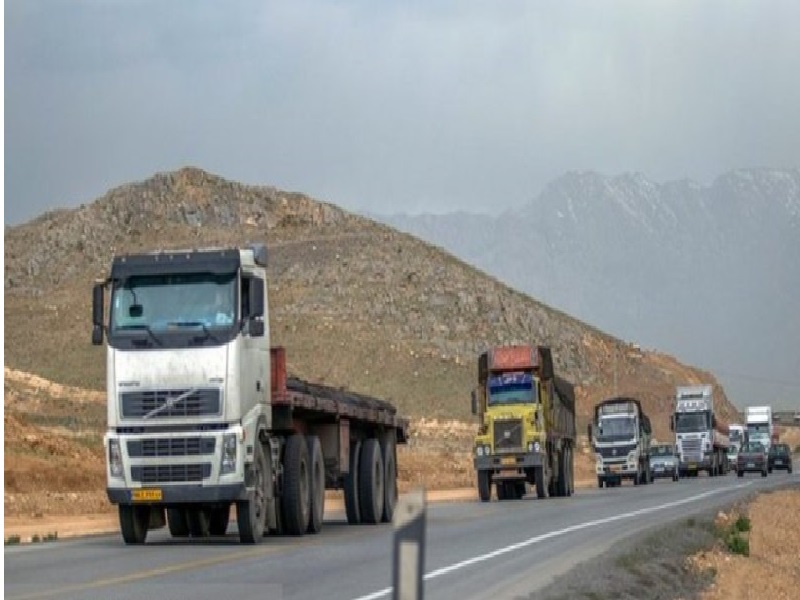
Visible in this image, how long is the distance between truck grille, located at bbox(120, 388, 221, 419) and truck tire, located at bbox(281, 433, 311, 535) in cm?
275

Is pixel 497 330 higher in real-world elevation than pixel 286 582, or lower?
higher

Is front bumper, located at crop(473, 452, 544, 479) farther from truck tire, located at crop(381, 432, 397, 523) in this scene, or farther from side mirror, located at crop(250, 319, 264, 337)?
side mirror, located at crop(250, 319, 264, 337)

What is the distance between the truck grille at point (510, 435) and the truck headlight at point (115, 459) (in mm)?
24888

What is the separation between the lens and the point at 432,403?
122188 millimetres

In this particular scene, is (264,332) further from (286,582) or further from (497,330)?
(497,330)

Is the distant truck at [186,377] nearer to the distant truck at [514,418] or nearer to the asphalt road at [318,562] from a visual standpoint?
the asphalt road at [318,562]

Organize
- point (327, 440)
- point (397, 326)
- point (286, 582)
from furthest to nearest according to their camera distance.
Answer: point (397, 326)
point (327, 440)
point (286, 582)

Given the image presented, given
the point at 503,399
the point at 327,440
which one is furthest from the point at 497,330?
the point at 327,440

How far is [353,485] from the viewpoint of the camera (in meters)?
32.9

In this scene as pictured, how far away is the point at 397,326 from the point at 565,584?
11643 centimetres

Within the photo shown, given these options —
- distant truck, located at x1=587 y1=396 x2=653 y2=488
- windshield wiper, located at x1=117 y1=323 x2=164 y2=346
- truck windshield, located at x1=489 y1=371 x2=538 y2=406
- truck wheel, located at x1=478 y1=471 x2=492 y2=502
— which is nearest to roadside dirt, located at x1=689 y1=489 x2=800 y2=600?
windshield wiper, located at x1=117 y1=323 x2=164 y2=346

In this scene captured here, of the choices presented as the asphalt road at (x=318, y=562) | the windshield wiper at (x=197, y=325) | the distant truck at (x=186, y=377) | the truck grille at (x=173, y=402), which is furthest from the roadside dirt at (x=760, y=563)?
the windshield wiper at (x=197, y=325)

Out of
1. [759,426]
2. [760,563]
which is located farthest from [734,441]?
[760,563]

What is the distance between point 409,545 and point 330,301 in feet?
430
